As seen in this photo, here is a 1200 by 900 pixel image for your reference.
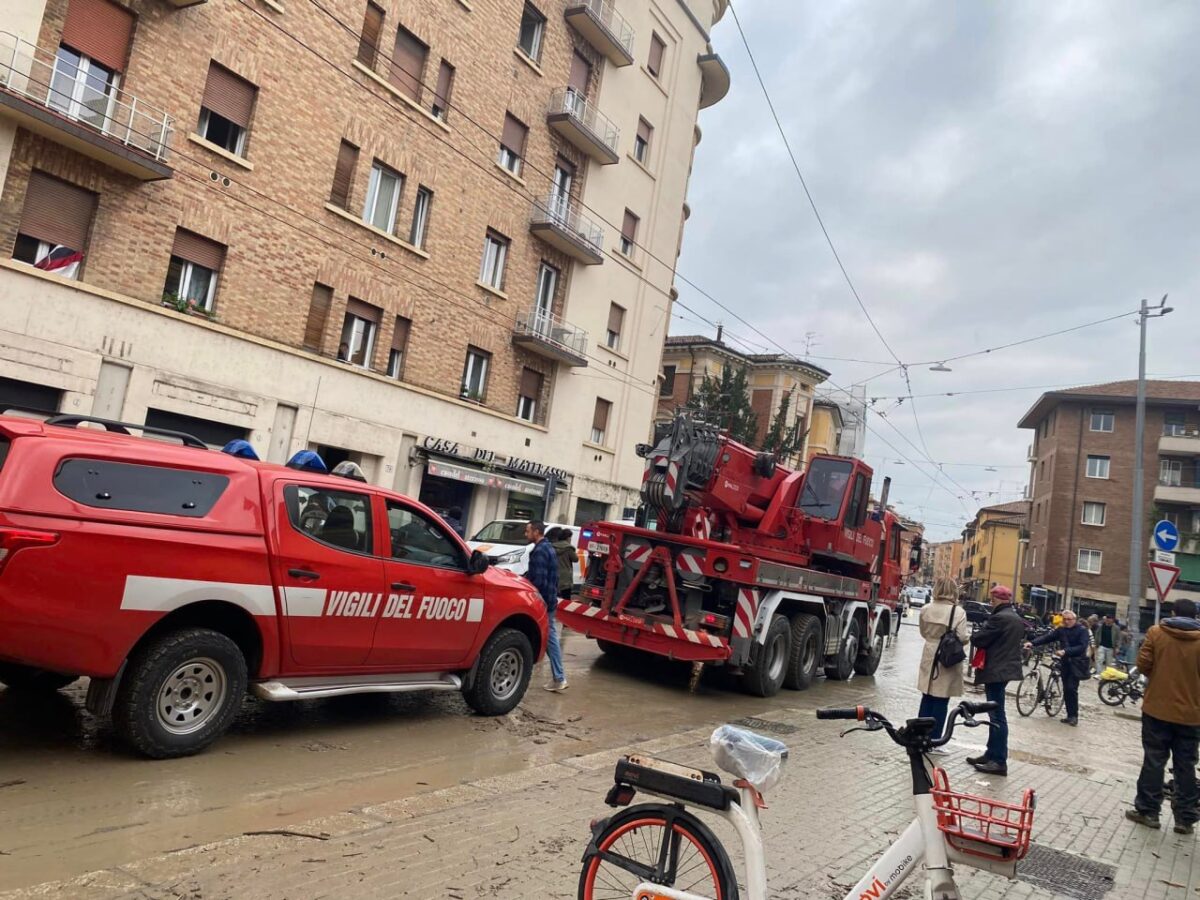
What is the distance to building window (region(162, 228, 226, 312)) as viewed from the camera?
14.8m

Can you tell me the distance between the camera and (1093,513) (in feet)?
159

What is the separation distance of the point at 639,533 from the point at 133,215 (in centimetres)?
1030

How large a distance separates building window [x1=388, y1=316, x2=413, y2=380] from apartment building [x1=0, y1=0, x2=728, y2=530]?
0.05 m

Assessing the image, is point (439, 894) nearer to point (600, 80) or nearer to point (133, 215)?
point (133, 215)

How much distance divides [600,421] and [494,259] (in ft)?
23.1

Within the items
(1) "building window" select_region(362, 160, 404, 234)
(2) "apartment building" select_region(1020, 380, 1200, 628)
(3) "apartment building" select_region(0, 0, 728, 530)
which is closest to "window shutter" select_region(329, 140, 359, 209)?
(3) "apartment building" select_region(0, 0, 728, 530)

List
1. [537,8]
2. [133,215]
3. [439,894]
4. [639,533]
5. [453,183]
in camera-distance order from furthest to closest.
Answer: [537,8], [453,183], [133,215], [639,533], [439,894]

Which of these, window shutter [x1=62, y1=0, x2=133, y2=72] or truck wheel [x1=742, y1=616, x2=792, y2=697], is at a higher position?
window shutter [x1=62, y1=0, x2=133, y2=72]

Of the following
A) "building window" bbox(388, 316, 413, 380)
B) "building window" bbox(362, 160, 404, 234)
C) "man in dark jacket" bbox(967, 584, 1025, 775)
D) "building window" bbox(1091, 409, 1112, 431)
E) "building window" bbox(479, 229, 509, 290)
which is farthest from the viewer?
"building window" bbox(1091, 409, 1112, 431)

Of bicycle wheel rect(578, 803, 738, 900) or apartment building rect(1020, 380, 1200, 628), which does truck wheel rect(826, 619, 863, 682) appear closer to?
bicycle wheel rect(578, 803, 738, 900)

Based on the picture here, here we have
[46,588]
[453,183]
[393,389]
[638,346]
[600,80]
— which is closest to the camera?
[46,588]

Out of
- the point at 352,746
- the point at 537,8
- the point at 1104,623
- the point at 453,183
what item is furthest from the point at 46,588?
the point at 1104,623

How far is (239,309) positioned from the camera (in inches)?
621

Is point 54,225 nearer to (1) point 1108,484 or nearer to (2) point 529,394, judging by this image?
(2) point 529,394
